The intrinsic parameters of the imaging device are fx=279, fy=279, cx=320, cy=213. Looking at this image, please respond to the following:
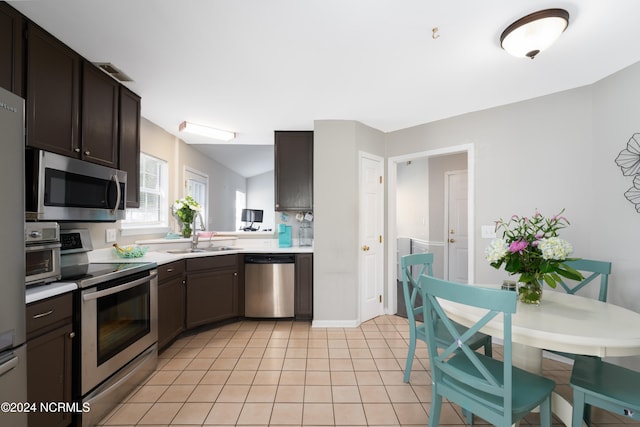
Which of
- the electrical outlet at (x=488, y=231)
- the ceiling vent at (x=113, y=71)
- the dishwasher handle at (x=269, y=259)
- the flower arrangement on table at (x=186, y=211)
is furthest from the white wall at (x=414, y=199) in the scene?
the ceiling vent at (x=113, y=71)

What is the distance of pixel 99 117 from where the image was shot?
2.14 metres

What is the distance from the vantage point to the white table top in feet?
3.93

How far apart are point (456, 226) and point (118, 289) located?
443 centimetres

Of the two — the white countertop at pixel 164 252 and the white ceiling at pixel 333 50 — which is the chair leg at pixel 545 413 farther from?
the white countertop at pixel 164 252

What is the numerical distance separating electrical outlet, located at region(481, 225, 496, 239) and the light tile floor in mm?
1100

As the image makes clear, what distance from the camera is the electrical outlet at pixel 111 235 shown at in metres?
2.60

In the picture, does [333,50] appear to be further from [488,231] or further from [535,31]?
[488,231]

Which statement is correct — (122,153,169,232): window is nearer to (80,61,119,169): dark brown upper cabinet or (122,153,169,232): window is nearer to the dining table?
(80,61,119,169): dark brown upper cabinet

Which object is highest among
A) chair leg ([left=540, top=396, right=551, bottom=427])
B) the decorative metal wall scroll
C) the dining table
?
the decorative metal wall scroll

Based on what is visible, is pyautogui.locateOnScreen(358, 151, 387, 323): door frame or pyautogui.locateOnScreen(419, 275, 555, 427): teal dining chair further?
pyautogui.locateOnScreen(358, 151, 387, 323): door frame

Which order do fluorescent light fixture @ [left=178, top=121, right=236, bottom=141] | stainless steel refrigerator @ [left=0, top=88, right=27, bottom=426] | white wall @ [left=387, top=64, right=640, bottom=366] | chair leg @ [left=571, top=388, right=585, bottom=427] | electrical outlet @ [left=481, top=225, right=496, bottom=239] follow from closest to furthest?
Result: stainless steel refrigerator @ [left=0, top=88, right=27, bottom=426]
chair leg @ [left=571, top=388, right=585, bottom=427]
white wall @ [left=387, top=64, right=640, bottom=366]
electrical outlet @ [left=481, top=225, right=496, bottom=239]
fluorescent light fixture @ [left=178, top=121, right=236, bottom=141]

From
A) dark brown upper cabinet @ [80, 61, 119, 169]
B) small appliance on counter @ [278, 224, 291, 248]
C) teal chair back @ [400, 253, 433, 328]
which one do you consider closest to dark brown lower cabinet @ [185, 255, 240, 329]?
small appliance on counter @ [278, 224, 291, 248]

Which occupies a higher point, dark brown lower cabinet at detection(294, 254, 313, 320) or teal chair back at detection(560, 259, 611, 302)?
teal chair back at detection(560, 259, 611, 302)

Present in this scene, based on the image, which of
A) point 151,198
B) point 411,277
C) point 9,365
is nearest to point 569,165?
point 411,277
